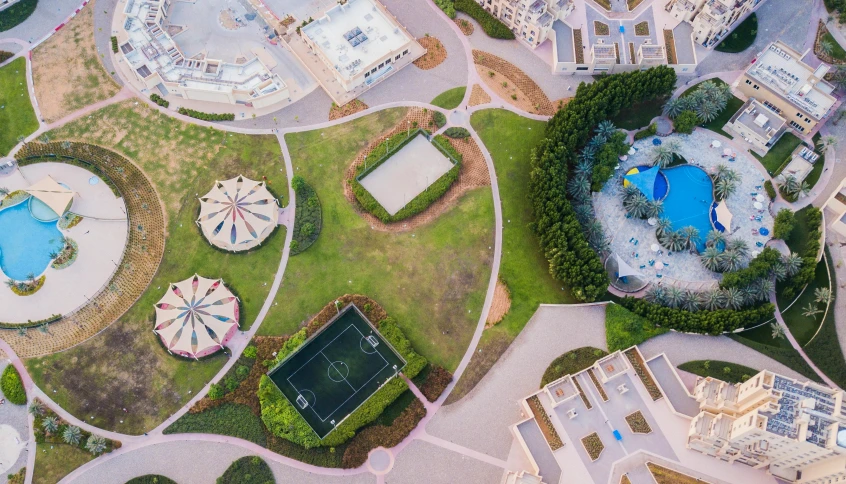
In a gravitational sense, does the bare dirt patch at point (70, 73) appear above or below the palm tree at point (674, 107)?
above

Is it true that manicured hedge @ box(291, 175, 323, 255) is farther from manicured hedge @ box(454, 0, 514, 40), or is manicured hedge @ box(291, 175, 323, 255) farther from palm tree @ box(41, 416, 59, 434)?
manicured hedge @ box(454, 0, 514, 40)

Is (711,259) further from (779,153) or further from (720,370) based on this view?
(779,153)

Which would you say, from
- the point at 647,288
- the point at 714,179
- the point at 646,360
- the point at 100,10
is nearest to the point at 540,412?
the point at 646,360

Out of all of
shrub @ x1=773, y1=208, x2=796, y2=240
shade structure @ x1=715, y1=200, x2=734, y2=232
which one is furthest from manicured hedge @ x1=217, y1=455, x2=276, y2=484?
shrub @ x1=773, y1=208, x2=796, y2=240

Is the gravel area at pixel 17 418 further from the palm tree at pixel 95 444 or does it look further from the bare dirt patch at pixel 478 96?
the bare dirt patch at pixel 478 96

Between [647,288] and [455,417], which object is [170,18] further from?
[647,288]

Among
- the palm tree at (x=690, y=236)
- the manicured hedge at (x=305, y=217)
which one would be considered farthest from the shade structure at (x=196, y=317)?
the palm tree at (x=690, y=236)

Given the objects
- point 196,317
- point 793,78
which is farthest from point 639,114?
point 196,317
